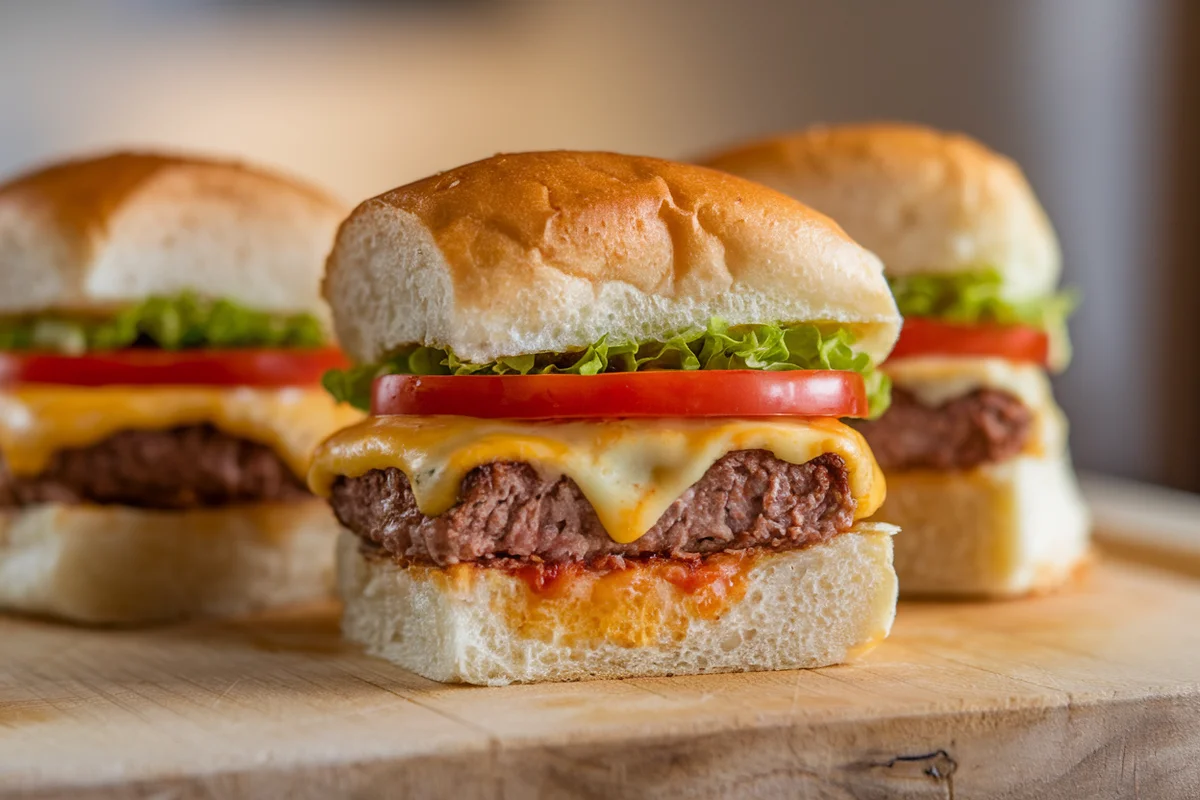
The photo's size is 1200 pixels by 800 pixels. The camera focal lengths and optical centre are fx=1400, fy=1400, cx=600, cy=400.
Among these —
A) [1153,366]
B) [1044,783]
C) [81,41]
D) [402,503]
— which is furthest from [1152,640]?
[81,41]

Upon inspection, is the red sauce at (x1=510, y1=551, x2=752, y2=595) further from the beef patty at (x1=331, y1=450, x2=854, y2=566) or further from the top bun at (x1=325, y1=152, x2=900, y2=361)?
the top bun at (x1=325, y1=152, x2=900, y2=361)

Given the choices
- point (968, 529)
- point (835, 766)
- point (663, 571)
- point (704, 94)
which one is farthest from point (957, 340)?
point (704, 94)

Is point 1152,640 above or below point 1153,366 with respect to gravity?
below

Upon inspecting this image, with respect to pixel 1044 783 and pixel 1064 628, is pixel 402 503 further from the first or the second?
pixel 1064 628

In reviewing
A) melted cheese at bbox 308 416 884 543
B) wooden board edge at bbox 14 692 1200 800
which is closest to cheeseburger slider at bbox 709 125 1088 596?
melted cheese at bbox 308 416 884 543

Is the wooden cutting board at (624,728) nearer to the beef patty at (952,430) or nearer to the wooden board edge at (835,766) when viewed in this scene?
the wooden board edge at (835,766)

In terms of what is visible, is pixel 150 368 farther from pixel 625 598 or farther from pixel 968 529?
pixel 968 529

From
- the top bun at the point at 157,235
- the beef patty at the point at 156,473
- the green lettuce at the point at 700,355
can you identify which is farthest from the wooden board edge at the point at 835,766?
the top bun at the point at 157,235
